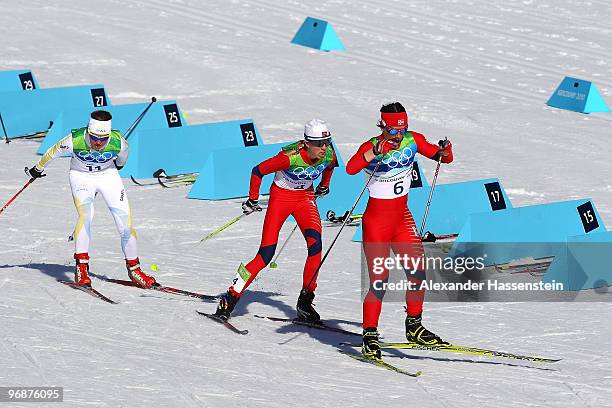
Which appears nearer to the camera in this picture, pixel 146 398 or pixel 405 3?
pixel 146 398

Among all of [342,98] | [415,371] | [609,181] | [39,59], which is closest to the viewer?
[415,371]

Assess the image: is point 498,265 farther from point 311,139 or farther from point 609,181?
point 609,181

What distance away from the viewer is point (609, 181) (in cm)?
1775

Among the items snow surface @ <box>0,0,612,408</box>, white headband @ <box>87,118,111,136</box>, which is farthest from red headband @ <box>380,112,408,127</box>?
white headband @ <box>87,118,111,136</box>

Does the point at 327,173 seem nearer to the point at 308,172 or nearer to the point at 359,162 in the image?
the point at 308,172

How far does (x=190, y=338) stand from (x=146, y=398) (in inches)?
62.8

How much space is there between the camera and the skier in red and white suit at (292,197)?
10406 millimetres

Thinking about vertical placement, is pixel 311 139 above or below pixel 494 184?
above

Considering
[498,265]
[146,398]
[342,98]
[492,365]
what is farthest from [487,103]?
[146,398]

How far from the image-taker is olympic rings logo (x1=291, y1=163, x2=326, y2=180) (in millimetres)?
10500

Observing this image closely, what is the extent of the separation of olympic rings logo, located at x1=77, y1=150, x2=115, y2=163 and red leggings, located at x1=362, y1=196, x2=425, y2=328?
2.62m

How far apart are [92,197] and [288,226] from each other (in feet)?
12.9

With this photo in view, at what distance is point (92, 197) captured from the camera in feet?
37.4

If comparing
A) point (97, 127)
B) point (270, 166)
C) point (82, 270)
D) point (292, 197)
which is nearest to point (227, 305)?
point (292, 197)
